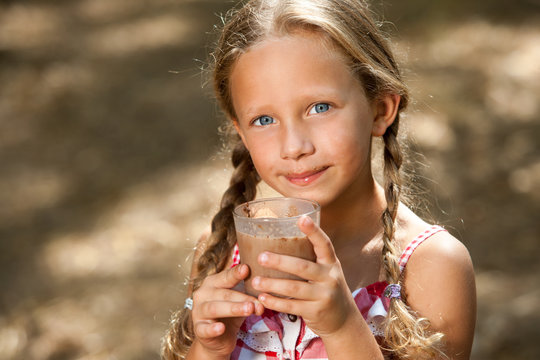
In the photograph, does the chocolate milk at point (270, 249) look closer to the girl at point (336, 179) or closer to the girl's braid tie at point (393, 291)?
the girl at point (336, 179)

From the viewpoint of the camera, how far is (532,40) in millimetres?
6660

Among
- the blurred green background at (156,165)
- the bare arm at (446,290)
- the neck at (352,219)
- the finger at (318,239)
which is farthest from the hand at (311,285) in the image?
the blurred green background at (156,165)

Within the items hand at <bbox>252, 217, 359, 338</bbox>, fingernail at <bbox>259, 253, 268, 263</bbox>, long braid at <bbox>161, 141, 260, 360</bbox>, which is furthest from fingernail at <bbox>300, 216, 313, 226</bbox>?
long braid at <bbox>161, 141, 260, 360</bbox>

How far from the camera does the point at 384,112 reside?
2508 millimetres

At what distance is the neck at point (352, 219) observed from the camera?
8.16 ft

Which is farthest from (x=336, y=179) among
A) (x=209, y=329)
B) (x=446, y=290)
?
(x=209, y=329)

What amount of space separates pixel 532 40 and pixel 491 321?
142 inches

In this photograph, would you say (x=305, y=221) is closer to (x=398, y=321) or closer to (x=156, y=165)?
(x=398, y=321)

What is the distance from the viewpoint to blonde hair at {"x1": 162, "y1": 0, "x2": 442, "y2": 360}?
7.34 ft

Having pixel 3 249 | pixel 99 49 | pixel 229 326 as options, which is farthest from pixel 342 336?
pixel 99 49

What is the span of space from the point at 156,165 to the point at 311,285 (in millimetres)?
4152

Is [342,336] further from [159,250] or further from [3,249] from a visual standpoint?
[3,249]

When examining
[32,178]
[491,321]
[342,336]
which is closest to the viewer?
[342,336]

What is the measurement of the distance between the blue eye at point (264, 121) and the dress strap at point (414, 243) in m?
0.62
